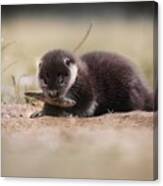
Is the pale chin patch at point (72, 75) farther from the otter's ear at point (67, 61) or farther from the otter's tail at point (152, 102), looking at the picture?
the otter's tail at point (152, 102)

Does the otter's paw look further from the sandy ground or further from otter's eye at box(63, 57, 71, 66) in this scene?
otter's eye at box(63, 57, 71, 66)

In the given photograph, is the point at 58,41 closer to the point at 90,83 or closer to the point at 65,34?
the point at 65,34

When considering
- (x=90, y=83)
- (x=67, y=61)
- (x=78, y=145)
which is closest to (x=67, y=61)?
(x=67, y=61)

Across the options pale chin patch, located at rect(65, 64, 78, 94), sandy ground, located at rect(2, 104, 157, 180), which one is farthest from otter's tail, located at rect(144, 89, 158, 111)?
pale chin patch, located at rect(65, 64, 78, 94)

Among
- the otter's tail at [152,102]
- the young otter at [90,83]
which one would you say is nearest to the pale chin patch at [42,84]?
the young otter at [90,83]

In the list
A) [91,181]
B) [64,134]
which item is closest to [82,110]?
[64,134]
